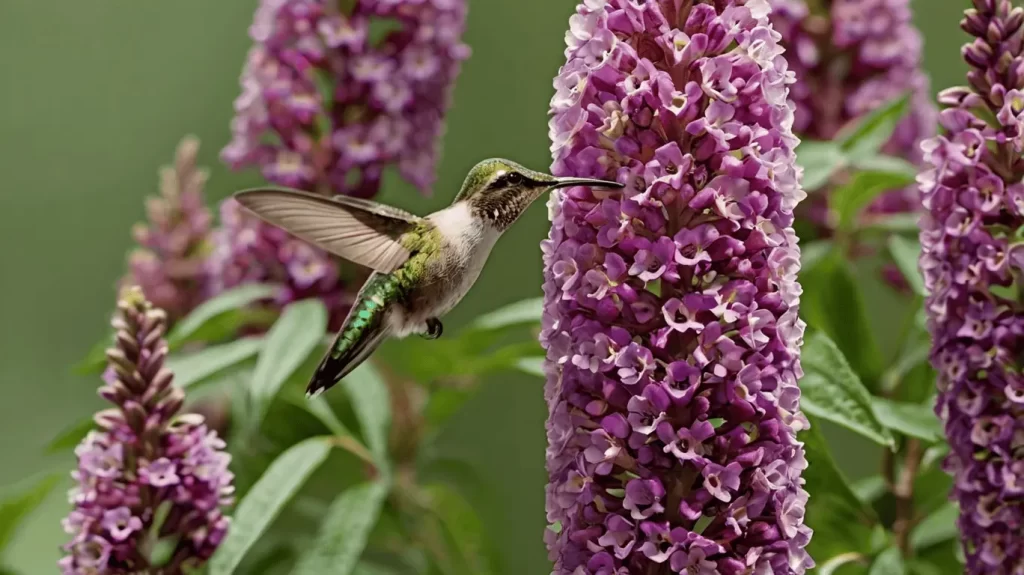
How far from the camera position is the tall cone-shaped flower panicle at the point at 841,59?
224cm

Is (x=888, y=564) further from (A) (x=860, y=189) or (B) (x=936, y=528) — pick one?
(A) (x=860, y=189)

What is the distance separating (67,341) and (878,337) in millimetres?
2925

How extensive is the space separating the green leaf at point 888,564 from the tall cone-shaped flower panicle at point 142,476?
885mm

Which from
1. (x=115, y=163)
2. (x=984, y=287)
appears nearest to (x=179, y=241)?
(x=984, y=287)

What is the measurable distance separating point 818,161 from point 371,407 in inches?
32.7

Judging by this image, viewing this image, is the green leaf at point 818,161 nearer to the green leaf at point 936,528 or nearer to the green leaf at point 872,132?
the green leaf at point 872,132

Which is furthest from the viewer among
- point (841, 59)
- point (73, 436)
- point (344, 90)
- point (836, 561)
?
point (841, 59)

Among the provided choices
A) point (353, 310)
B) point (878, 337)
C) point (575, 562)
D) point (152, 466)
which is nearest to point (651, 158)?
point (575, 562)

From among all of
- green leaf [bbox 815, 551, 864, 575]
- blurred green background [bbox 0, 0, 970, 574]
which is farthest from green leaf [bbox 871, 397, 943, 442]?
blurred green background [bbox 0, 0, 970, 574]

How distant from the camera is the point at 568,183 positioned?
4.15ft

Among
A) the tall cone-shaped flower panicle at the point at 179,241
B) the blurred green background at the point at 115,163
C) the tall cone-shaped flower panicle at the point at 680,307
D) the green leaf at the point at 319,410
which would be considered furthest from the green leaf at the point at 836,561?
the blurred green background at the point at 115,163

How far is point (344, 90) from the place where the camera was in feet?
6.75

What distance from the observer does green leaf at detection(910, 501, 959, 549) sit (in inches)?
68.3

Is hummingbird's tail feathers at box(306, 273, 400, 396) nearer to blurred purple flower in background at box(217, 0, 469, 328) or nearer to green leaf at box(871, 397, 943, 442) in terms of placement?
blurred purple flower in background at box(217, 0, 469, 328)
